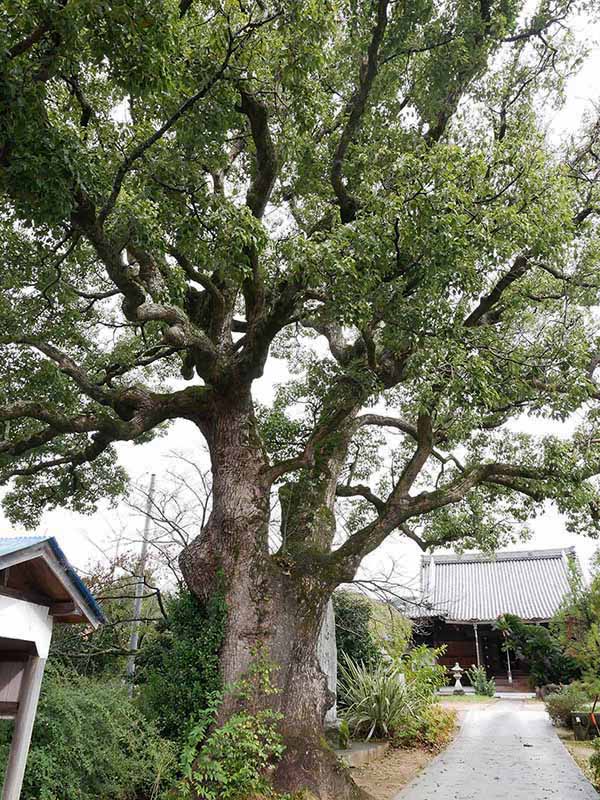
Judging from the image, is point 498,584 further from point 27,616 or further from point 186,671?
point 27,616

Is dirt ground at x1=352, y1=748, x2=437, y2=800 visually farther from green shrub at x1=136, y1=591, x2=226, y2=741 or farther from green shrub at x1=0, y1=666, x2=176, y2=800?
green shrub at x1=0, y1=666, x2=176, y2=800

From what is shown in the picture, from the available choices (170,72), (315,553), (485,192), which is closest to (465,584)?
(315,553)

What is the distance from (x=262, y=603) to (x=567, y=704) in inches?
353

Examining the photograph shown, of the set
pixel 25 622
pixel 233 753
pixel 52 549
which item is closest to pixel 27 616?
pixel 25 622

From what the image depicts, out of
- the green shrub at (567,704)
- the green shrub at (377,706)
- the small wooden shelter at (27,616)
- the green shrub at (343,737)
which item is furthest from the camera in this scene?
the green shrub at (567,704)

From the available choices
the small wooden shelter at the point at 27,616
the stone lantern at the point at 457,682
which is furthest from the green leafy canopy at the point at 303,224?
the stone lantern at the point at 457,682

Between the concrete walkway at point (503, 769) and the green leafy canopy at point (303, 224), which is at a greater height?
the green leafy canopy at point (303, 224)

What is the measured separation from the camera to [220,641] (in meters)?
6.74

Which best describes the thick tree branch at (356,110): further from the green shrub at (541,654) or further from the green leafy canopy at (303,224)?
the green shrub at (541,654)

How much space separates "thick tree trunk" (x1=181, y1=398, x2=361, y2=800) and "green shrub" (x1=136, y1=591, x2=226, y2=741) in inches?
5.9

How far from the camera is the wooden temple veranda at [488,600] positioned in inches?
874

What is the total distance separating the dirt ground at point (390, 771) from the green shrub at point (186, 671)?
7.77 feet

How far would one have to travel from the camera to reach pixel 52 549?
409cm

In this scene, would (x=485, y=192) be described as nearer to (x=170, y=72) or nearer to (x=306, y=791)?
(x=170, y=72)
